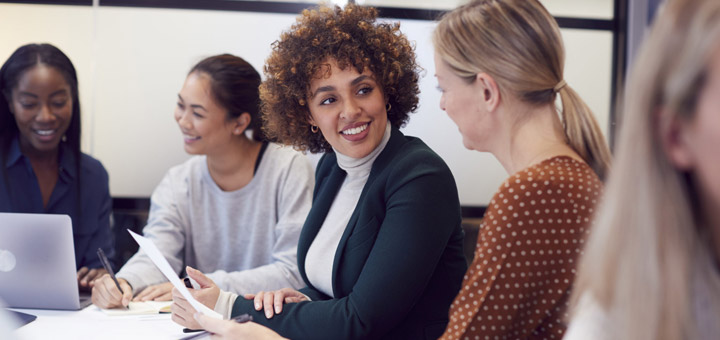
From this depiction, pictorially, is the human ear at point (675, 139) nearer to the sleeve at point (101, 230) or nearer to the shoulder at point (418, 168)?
the shoulder at point (418, 168)

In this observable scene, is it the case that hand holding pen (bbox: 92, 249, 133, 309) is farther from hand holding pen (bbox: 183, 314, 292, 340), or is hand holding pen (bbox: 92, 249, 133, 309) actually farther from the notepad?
hand holding pen (bbox: 183, 314, 292, 340)

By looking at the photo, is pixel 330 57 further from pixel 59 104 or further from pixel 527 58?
pixel 59 104

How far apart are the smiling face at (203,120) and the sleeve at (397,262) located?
3.77 ft

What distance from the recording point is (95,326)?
161 cm

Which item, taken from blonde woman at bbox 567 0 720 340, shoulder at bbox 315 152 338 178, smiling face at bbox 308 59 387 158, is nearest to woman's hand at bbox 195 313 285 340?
smiling face at bbox 308 59 387 158

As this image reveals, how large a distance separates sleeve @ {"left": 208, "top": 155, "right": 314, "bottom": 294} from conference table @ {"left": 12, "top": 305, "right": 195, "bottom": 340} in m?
0.41

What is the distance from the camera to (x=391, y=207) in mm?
1505

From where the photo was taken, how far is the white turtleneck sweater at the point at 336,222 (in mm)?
1716

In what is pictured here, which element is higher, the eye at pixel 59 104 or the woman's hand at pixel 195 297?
the eye at pixel 59 104

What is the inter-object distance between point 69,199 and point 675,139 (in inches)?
91.3

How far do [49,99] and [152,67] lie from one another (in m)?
0.66

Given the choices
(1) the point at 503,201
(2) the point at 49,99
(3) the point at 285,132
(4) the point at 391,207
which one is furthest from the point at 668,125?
(2) the point at 49,99

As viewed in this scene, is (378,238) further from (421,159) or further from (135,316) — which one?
(135,316)

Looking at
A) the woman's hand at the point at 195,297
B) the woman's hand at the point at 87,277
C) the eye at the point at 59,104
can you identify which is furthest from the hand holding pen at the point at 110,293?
the eye at the point at 59,104
